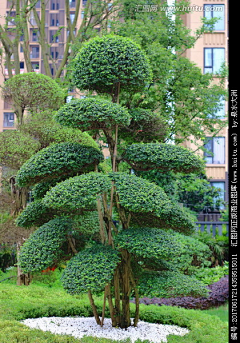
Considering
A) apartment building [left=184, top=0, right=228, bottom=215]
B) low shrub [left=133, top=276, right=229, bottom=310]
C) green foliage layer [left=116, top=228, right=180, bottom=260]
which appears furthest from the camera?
apartment building [left=184, top=0, right=228, bottom=215]

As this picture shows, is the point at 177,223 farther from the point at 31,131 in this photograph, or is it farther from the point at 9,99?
the point at 9,99

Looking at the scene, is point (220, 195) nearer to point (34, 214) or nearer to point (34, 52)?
point (34, 214)

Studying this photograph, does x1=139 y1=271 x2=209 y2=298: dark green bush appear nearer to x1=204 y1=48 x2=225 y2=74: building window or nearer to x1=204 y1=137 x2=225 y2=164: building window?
x1=204 y1=137 x2=225 y2=164: building window

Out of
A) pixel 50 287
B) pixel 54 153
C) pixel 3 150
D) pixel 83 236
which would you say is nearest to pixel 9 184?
pixel 3 150

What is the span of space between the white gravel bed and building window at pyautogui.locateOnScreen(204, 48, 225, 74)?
11.9 m

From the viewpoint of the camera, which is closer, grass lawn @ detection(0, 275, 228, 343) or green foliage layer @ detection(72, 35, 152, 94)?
grass lawn @ detection(0, 275, 228, 343)

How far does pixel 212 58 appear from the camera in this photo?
1569cm

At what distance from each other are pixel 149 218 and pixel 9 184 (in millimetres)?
4739

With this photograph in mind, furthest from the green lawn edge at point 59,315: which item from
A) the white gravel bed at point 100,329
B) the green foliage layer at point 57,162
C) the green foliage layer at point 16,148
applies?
the green foliage layer at point 16,148

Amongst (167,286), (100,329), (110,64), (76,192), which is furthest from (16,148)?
(167,286)

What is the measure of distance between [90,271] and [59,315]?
178 centimetres

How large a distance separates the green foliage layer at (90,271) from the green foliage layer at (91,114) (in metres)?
1.44

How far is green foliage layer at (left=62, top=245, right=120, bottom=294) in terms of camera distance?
439 cm

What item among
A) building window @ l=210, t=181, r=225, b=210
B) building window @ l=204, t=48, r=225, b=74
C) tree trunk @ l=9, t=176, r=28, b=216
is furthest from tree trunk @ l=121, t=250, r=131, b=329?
building window @ l=204, t=48, r=225, b=74
